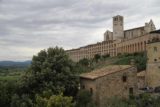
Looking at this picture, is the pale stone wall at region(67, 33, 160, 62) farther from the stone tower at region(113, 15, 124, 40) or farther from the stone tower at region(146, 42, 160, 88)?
the stone tower at region(146, 42, 160, 88)

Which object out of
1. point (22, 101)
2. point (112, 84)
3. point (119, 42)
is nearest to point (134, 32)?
point (119, 42)

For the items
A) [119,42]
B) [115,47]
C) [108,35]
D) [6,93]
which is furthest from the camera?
[108,35]

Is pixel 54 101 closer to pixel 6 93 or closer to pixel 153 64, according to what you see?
pixel 6 93

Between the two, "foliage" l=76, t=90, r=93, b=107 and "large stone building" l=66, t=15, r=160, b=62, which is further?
"large stone building" l=66, t=15, r=160, b=62

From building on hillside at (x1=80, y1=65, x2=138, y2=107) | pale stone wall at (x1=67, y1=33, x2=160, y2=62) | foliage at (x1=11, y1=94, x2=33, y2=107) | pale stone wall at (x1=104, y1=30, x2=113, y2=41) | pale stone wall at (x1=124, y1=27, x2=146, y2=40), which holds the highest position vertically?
pale stone wall at (x1=104, y1=30, x2=113, y2=41)

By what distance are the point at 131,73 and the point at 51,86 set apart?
9.25 m

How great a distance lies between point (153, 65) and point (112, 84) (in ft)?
36.0

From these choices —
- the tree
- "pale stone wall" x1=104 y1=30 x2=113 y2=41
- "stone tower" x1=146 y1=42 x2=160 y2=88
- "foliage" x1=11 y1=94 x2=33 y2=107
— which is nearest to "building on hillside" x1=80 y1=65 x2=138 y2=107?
the tree

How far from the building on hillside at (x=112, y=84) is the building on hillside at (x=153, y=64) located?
24.7 ft

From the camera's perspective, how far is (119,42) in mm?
91938

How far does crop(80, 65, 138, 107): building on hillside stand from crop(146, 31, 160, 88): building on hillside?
7539 millimetres

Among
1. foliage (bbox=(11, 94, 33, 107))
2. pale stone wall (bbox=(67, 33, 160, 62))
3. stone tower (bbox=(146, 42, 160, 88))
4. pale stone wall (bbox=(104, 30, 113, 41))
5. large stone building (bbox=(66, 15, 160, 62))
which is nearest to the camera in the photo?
foliage (bbox=(11, 94, 33, 107))

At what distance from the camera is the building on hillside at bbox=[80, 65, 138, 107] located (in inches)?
1266

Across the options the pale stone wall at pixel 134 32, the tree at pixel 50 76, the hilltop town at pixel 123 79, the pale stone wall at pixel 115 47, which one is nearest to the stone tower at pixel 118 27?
the pale stone wall at pixel 134 32
